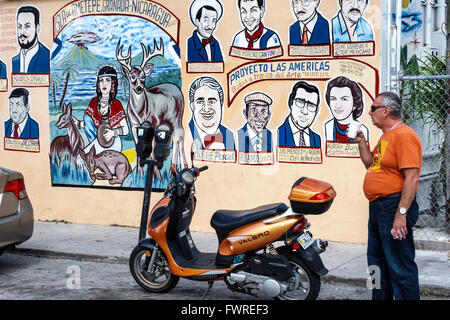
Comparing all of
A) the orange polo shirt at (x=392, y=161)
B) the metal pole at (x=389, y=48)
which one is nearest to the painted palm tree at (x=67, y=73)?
the metal pole at (x=389, y=48)

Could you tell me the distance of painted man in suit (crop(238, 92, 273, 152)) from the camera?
30.4 ft

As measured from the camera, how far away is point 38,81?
1096cm

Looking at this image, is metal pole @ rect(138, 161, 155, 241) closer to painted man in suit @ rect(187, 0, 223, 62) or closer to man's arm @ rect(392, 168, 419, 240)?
painted man in suit @ rect(187, 0, 223, 62)

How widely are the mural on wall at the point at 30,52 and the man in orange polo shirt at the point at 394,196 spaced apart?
22.5 feet

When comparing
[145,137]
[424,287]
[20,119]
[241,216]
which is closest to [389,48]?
[424,287]

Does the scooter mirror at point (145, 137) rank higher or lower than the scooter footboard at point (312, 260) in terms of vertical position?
higher

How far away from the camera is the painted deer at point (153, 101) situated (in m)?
9.88

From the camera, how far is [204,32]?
960 centimetres

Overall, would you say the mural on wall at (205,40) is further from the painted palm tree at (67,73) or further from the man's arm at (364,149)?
the man's arm at (364,149)

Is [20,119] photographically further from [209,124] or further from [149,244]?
[149,244]

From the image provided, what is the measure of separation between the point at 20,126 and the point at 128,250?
3.77 meters

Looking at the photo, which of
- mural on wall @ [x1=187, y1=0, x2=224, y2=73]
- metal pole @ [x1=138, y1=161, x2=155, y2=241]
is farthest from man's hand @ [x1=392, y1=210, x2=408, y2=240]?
mural on wall @ [x1=187, y1=0, x2=224, y2=73]

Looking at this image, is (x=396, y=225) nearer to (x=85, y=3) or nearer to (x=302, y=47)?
(x=302, y=47)

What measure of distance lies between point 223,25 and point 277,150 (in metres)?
1.94
